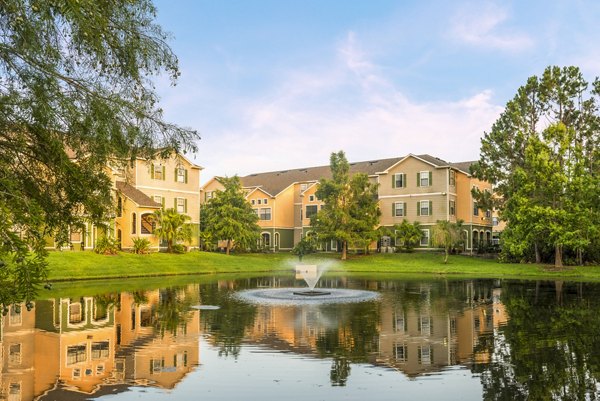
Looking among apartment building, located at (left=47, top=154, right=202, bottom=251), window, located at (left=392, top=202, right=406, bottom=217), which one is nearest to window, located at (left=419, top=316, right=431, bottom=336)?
apartment building, located at (left=47, top=154, right=202, bottom=251)

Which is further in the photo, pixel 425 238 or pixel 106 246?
pixel 425 238

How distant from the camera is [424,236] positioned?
54.1 m

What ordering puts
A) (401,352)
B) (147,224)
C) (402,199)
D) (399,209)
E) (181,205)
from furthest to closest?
(399,209), (402,199), (181,205), (147,224), (401,352)

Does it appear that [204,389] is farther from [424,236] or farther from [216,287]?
[424,236]

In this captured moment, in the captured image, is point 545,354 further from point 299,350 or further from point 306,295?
point 306,295

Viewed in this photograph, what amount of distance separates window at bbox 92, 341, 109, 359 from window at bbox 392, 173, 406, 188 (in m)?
45.7

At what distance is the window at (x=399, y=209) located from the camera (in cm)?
5588

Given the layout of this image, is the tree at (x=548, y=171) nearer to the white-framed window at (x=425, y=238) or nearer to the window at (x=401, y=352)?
the white-framed window at (x=425, y=238)

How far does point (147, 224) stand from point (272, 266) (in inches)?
422

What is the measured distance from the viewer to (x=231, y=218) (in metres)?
54.1

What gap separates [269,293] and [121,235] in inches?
926

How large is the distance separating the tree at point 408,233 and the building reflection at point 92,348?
34.7 metres

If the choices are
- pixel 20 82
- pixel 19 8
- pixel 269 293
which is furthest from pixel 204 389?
pixel 269 293

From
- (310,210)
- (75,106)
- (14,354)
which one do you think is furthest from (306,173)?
(75,106)
